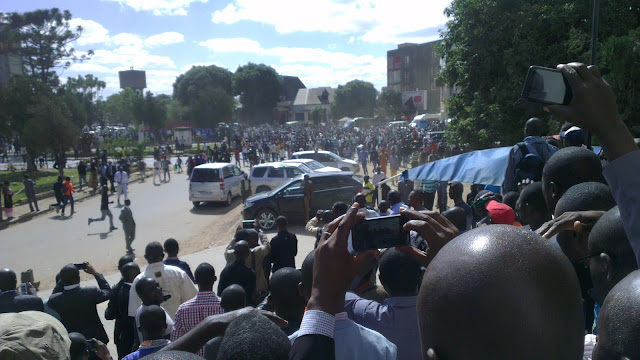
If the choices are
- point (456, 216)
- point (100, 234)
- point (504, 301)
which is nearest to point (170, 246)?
point (456, 216)

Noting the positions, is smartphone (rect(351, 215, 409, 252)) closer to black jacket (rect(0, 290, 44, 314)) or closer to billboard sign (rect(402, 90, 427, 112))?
black jacket (rect(0, 290, 44, 314))

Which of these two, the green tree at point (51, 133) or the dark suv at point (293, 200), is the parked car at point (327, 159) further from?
the green tree at point (51, 133)

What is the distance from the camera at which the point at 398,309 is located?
9.18ft

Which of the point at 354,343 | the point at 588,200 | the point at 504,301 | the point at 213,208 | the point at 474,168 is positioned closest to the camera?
the point at 504,301

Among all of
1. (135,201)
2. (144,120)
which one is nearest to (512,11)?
(135,201)

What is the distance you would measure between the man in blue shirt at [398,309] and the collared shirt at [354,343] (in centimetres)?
57

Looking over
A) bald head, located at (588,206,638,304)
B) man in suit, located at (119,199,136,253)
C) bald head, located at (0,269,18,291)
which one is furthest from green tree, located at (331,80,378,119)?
bald head, located at (588,206,638,304)

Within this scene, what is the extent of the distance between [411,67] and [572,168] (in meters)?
96.1

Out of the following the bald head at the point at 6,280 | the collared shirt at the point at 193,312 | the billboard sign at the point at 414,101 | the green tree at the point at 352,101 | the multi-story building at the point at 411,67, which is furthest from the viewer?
the multi-story building at the point at 411,67

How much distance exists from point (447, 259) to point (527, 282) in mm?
197

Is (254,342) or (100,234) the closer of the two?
(254,342)

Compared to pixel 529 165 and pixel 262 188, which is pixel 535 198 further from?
pixel 262 188

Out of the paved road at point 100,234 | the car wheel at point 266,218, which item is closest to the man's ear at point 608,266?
the paved road at point 100,234

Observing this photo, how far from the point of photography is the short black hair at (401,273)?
2828 mm
